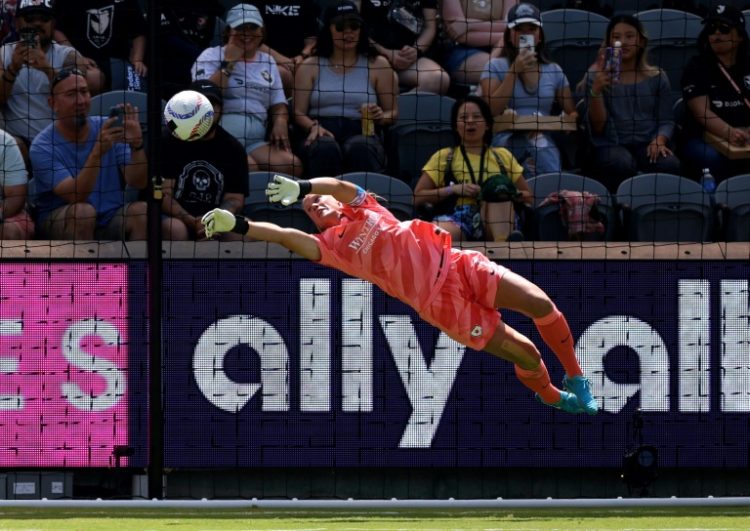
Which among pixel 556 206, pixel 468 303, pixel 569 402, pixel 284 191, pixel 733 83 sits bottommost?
pixel 569 402

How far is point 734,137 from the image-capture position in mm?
11047

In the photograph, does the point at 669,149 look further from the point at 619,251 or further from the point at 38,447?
the point at 38,447

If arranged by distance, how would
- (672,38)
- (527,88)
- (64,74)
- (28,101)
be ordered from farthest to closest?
(672,38) < (527,88) < (28,101) < (64,74)

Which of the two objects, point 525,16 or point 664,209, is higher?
point 525,16

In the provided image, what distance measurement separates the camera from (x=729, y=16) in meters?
11.4

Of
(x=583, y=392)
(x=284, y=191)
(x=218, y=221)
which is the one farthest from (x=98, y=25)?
(x=583, y=392)

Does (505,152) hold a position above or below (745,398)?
above

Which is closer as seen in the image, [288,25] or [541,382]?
[541,382]

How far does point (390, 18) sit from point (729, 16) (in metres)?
2.96

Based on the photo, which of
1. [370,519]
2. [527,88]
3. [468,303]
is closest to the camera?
[468,303]

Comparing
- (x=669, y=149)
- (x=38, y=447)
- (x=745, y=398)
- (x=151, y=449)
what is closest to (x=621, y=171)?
(x=669, y=149)

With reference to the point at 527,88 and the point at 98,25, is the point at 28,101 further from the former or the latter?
the point at 527,88

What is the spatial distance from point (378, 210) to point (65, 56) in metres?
3.81

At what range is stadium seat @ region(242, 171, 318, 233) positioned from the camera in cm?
1055
